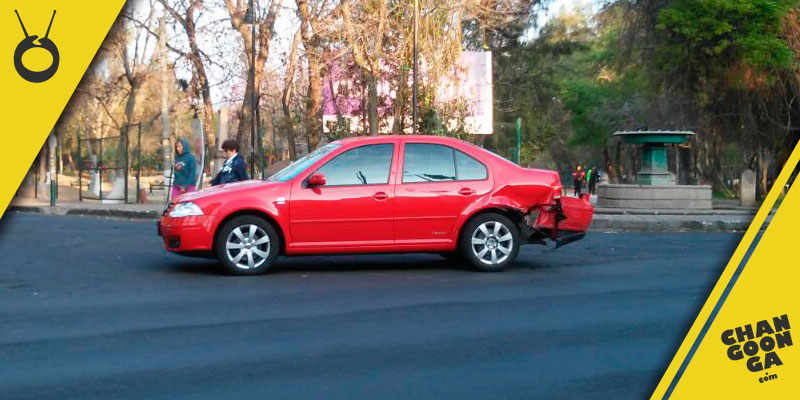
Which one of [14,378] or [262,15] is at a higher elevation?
[262,15]

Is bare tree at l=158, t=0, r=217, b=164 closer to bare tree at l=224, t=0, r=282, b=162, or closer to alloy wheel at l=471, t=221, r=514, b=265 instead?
bare tree at l=224, t=0, r=282, b=162

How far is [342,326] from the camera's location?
6.78m

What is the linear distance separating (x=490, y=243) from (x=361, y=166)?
1.67 metres

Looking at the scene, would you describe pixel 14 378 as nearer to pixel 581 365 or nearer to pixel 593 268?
pixel 581 365

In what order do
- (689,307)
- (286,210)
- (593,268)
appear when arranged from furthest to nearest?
1. (593,268)
2. (286,210)
3. (689,307)

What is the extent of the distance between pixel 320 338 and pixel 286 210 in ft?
11.8

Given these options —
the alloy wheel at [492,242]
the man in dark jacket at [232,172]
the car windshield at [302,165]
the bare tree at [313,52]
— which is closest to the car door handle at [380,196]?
the car windshield at [302,165]

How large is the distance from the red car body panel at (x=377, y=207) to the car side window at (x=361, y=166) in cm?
6

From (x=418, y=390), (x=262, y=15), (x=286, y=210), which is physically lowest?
(x=418, y=390)

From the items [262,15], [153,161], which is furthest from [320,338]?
[153,161]

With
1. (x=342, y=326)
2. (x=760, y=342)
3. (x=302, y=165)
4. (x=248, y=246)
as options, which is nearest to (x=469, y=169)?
(x=302, y=165)

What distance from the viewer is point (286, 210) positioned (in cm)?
976

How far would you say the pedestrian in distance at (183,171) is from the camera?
14828mm

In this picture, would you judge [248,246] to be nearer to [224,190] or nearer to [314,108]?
[224,190]
